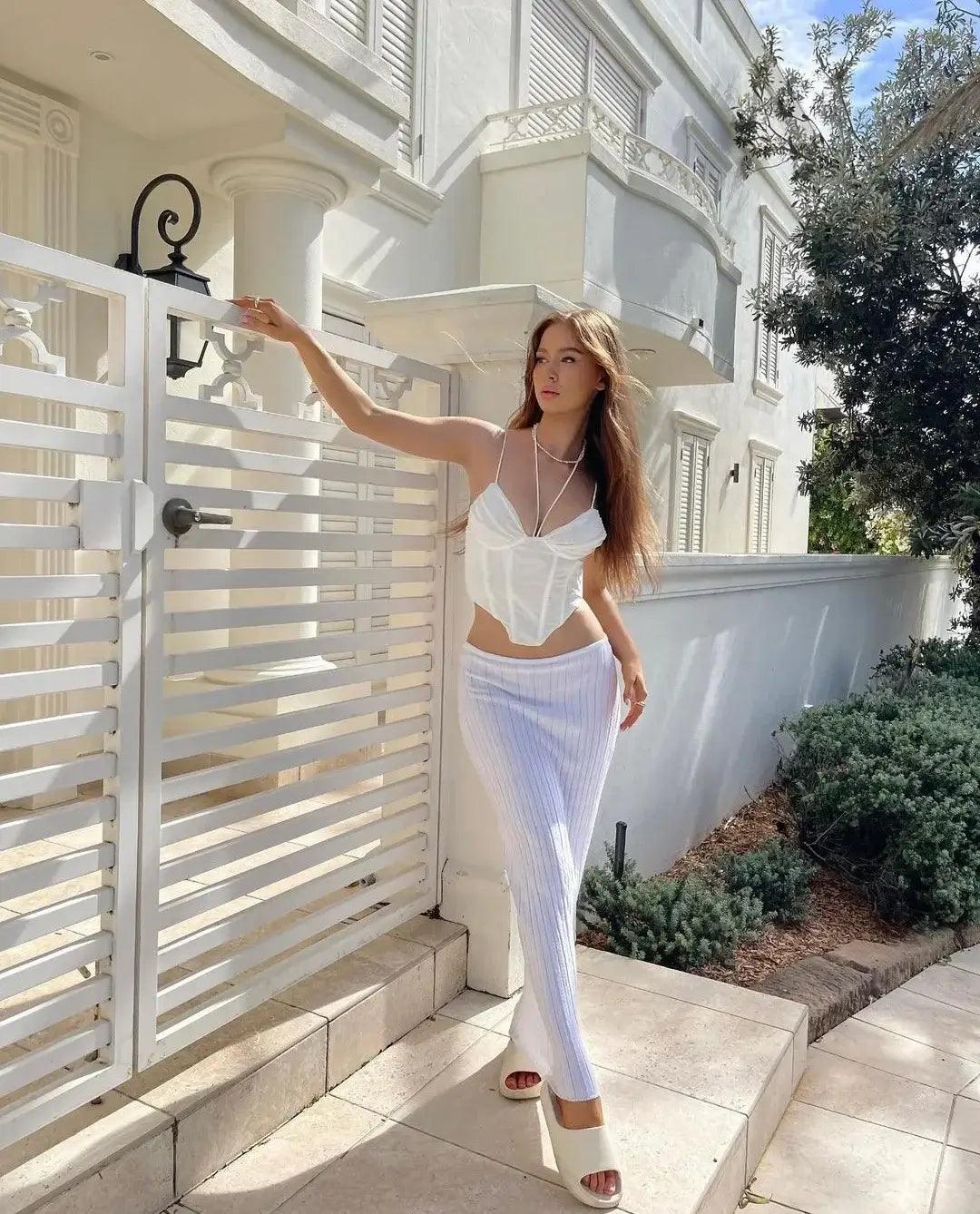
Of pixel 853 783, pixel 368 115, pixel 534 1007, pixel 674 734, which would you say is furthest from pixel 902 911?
pixel 368 115

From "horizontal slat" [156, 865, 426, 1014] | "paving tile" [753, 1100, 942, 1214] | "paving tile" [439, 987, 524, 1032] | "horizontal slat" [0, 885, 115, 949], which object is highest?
"horizontal slat" [0, 885, 115, 949]

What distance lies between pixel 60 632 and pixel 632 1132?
70.6 inches

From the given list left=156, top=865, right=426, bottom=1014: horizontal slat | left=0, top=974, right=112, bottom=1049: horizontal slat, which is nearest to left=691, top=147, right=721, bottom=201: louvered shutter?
left=156, top=865, right=426, bottom=1014: horizontal slat

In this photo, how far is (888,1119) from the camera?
304 cm

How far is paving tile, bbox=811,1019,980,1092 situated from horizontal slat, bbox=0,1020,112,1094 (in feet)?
8.43

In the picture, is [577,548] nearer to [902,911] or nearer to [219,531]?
[219,531]

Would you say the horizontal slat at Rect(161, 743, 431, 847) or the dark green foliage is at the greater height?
the horizontal slat at Rect(161, 743, 431, 847)

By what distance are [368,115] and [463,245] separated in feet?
9.76

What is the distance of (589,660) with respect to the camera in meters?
2.43

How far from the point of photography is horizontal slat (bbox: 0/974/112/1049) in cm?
179

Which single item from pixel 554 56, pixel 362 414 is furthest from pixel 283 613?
pixel 554 56

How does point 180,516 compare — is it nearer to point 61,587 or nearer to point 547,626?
point 61,587

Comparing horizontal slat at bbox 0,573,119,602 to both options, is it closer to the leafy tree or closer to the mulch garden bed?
the mulch garden bed

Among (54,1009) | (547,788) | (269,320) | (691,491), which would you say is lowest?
(54,1009)
